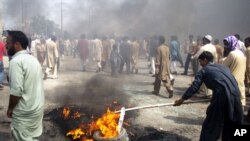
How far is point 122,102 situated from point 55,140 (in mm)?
2697

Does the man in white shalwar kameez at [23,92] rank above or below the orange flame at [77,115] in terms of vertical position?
above

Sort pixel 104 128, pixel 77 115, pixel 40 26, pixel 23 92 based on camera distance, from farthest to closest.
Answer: pixel 40 26, pixel 77 115, pixel 104 128, pixel 23 92

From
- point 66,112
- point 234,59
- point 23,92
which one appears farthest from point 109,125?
point 234,59

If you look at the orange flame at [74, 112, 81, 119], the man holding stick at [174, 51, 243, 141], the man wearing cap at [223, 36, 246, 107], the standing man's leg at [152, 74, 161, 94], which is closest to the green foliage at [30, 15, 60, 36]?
the standing man's leg at [152, 74, 161, 94]

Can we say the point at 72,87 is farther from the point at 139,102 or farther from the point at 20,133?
the point at 20,133

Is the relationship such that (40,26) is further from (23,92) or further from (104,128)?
(23,92)

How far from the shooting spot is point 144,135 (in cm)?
582

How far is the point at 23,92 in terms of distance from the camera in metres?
3.45

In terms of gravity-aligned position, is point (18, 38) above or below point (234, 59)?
above

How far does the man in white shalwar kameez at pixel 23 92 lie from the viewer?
3371 millimetres

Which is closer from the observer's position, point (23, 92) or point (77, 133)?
point (23, 92)

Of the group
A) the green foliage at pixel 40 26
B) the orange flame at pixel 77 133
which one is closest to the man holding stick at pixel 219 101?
the orange flame at pixel 77 133

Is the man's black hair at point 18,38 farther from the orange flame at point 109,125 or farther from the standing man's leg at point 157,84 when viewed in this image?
the standing man's leg at point 157,84

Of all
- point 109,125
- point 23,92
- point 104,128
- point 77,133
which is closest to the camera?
point 23,92
